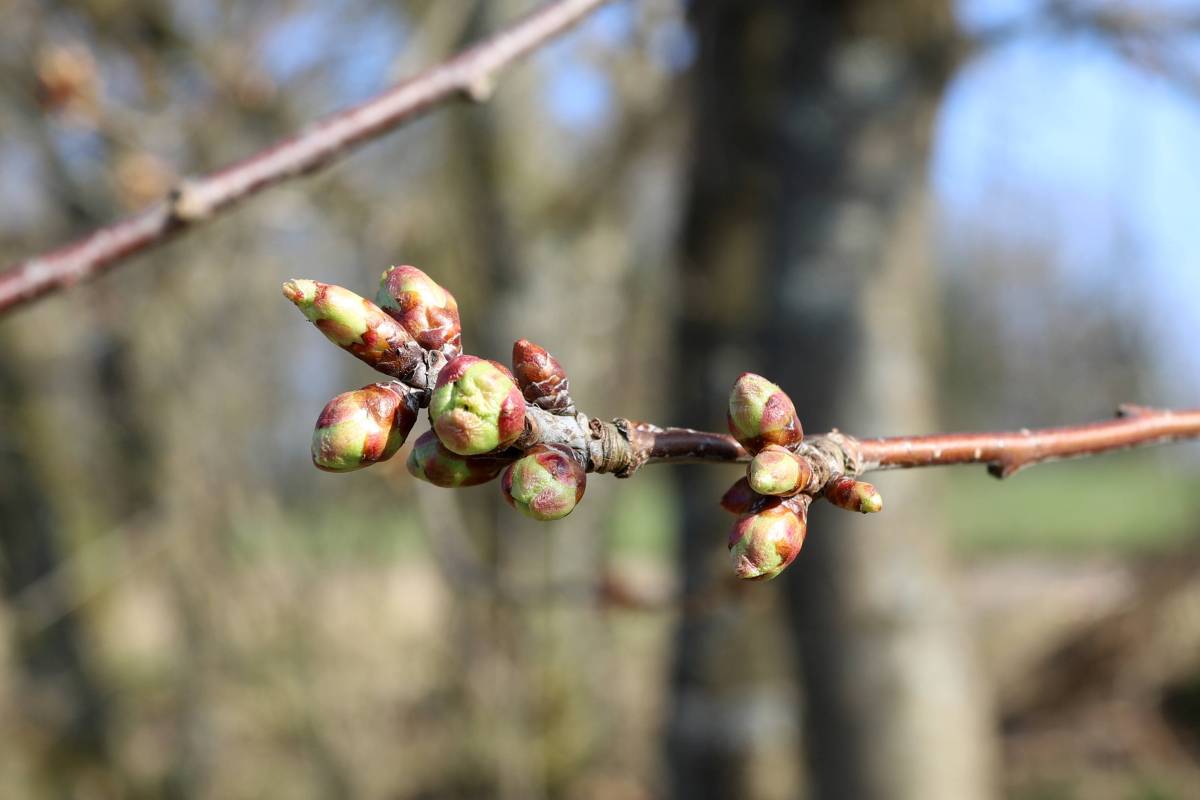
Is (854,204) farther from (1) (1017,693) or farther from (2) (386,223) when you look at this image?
(1) (1017,693)

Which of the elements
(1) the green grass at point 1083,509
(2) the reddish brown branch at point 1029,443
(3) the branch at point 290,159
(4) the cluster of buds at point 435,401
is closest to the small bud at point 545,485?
(4) the cluster of buds at point 435,401

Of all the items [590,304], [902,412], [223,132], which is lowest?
[902,412]

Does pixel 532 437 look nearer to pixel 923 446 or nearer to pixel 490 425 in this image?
pixel 490 425

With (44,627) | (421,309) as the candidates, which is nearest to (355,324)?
(421,309)

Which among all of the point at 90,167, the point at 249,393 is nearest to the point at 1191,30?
the point at 249,393

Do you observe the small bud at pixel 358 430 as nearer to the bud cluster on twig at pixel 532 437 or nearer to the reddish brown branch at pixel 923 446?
the bud cluster on twig at pixel 532 437
